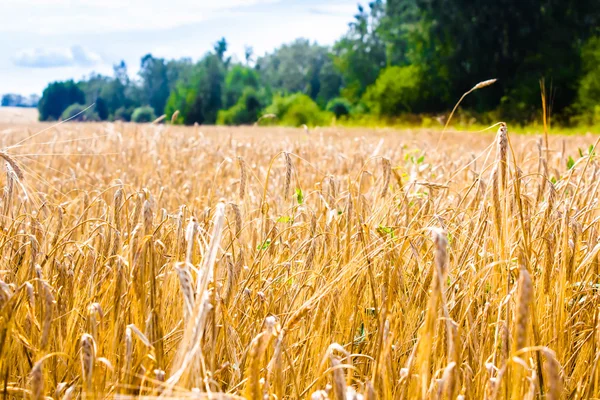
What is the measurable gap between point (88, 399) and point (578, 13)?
32743 mm

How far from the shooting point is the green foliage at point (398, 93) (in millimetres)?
31266

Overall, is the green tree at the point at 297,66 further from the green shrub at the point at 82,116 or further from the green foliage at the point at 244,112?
the green shrub at the point at 82,116

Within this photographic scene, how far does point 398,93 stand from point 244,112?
17.1 meters

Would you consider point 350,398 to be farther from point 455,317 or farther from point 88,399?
point 455,317

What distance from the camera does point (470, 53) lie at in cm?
2969

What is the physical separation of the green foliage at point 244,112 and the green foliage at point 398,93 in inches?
572

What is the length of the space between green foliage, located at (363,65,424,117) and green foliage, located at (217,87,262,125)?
14528 mm

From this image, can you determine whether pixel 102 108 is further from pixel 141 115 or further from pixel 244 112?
pixel 244 112

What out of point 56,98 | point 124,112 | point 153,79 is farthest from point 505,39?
point 153,79

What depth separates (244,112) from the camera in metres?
46.0

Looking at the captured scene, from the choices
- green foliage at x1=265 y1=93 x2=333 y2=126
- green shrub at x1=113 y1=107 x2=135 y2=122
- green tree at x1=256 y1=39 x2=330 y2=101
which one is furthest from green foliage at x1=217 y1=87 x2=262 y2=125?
green shrub at x1=113 y1=107 x2=135 y2=122

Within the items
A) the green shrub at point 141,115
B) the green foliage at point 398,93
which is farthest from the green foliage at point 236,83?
the green foliage at point 398,93

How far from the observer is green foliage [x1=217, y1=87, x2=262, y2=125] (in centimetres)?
4528

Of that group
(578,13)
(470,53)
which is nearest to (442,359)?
(470,53)
